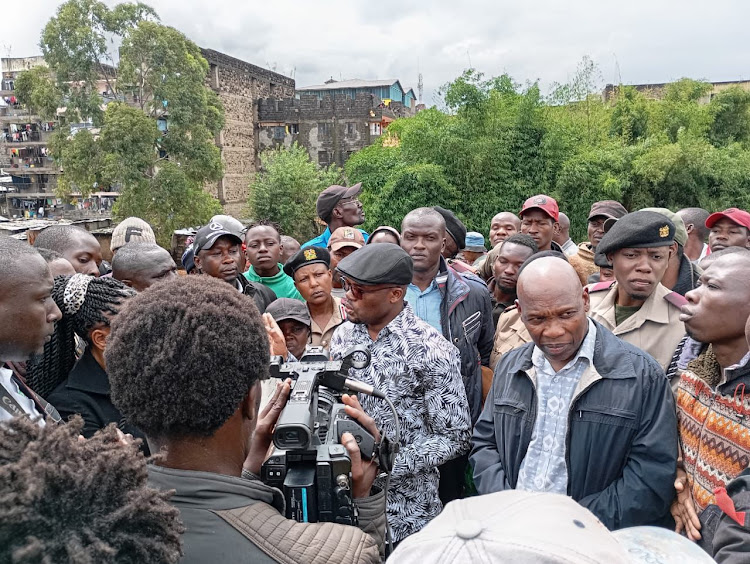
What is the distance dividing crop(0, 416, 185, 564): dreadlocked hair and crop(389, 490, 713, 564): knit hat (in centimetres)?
48

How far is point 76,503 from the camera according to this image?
1.08 metres

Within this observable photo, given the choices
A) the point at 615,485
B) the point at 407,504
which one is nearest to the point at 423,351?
the point at 407,504

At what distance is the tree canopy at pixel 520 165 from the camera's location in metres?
14.4

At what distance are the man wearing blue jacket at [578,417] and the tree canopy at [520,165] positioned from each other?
467 inches

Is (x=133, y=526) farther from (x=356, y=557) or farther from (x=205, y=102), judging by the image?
(x=205, y=102)

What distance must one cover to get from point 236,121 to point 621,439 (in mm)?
36985

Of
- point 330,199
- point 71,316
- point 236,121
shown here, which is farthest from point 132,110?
point 71,316

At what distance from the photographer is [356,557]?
4.53 feet

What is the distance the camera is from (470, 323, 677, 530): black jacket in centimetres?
239

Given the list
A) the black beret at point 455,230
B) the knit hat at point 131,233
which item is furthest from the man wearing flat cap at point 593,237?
the knit hat at point 131,233

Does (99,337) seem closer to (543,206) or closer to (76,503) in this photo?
(76,503)

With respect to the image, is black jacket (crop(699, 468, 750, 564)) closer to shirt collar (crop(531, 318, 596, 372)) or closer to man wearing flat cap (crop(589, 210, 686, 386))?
shirt collar (crop(531, 318, 596, 372))

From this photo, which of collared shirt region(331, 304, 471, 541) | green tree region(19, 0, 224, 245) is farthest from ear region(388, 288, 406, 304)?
green tree region(19, 0, 224, 245)

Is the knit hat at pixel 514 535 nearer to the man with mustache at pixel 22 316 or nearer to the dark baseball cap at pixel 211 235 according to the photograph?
the man with mustache at pixel 22 316
